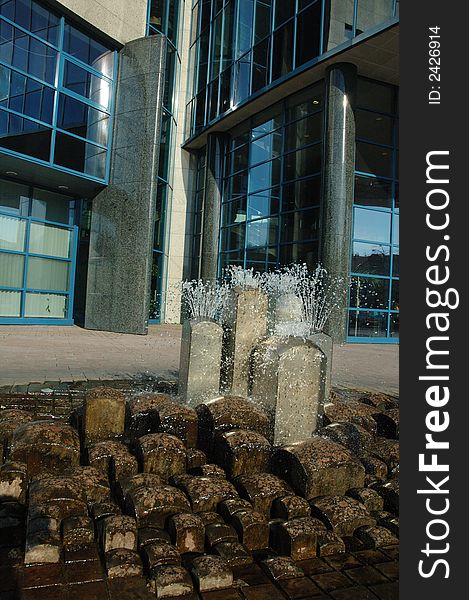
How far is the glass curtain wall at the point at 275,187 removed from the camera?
15.0 metres

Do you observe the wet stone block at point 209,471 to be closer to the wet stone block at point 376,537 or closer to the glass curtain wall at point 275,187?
the wet stone block at point 376,537

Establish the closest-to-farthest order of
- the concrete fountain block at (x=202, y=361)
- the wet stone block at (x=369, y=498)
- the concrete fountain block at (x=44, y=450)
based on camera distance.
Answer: the wet stone block at (x=369, y=498) → the concrete fountain block at (x=44, y=450) → the concrete fountain block at (x=202, y=361)

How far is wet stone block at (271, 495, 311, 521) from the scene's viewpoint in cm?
293

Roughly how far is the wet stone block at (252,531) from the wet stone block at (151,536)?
15.0 inches

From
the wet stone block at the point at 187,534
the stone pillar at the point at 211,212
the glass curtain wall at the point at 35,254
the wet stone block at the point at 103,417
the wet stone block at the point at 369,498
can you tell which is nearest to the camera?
the wet stone block at the point at 187,534

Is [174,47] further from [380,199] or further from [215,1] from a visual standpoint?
[380,199]

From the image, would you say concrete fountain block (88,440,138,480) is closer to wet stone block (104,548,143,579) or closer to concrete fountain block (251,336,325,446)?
wet stone block (104,548,143,579)

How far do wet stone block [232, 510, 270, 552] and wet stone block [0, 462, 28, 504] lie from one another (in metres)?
1.31

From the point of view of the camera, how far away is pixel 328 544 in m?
2.62

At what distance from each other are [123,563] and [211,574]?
0.41 meters

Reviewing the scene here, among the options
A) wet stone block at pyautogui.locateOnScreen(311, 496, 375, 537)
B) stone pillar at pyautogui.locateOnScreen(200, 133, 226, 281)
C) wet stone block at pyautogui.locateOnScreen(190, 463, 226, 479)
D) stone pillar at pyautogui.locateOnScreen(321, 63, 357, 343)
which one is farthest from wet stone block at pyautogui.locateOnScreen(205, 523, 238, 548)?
stone pillar at pyautogui.locateOnScreen(200, 133, 226, 281)

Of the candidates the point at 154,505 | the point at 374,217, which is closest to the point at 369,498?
the point at 154,505

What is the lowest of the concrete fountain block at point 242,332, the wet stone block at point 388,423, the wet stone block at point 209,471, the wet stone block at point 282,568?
the wet stone block at point 282,568

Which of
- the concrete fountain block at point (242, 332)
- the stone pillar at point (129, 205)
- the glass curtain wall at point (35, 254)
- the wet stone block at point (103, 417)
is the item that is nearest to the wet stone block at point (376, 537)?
the wet stone block at point (103, 417)
